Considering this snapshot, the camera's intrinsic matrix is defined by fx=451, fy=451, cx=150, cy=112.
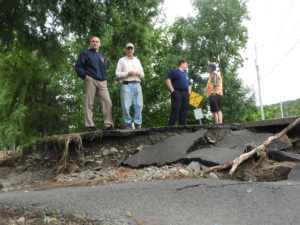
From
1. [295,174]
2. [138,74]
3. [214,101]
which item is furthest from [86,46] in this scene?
[295,174]

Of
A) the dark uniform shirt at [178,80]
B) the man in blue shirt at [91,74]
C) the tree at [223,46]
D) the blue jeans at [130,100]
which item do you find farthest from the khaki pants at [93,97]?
the tree at [223,46]

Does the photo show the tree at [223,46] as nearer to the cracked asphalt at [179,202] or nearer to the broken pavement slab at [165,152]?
the broken pavement slab at [165,152]

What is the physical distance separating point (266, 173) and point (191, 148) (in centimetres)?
157

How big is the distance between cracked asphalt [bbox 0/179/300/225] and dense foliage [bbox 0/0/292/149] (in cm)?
514

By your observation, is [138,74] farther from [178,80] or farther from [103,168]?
[103,168]

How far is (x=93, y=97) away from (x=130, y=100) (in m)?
0.87

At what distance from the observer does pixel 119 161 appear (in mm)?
7684

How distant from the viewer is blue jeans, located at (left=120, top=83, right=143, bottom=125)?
893 cm

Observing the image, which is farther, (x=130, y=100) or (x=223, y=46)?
(x=223, y=46)

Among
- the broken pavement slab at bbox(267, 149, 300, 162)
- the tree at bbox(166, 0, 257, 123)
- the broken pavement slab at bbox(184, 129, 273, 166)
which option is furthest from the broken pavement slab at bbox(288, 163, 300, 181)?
the tree at bbox(166, 0, 257, 123)

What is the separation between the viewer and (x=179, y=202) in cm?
524

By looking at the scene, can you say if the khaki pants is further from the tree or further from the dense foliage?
the tree

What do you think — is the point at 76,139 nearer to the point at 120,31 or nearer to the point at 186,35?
the point at 120,31

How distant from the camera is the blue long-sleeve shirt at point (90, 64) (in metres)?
8.27
